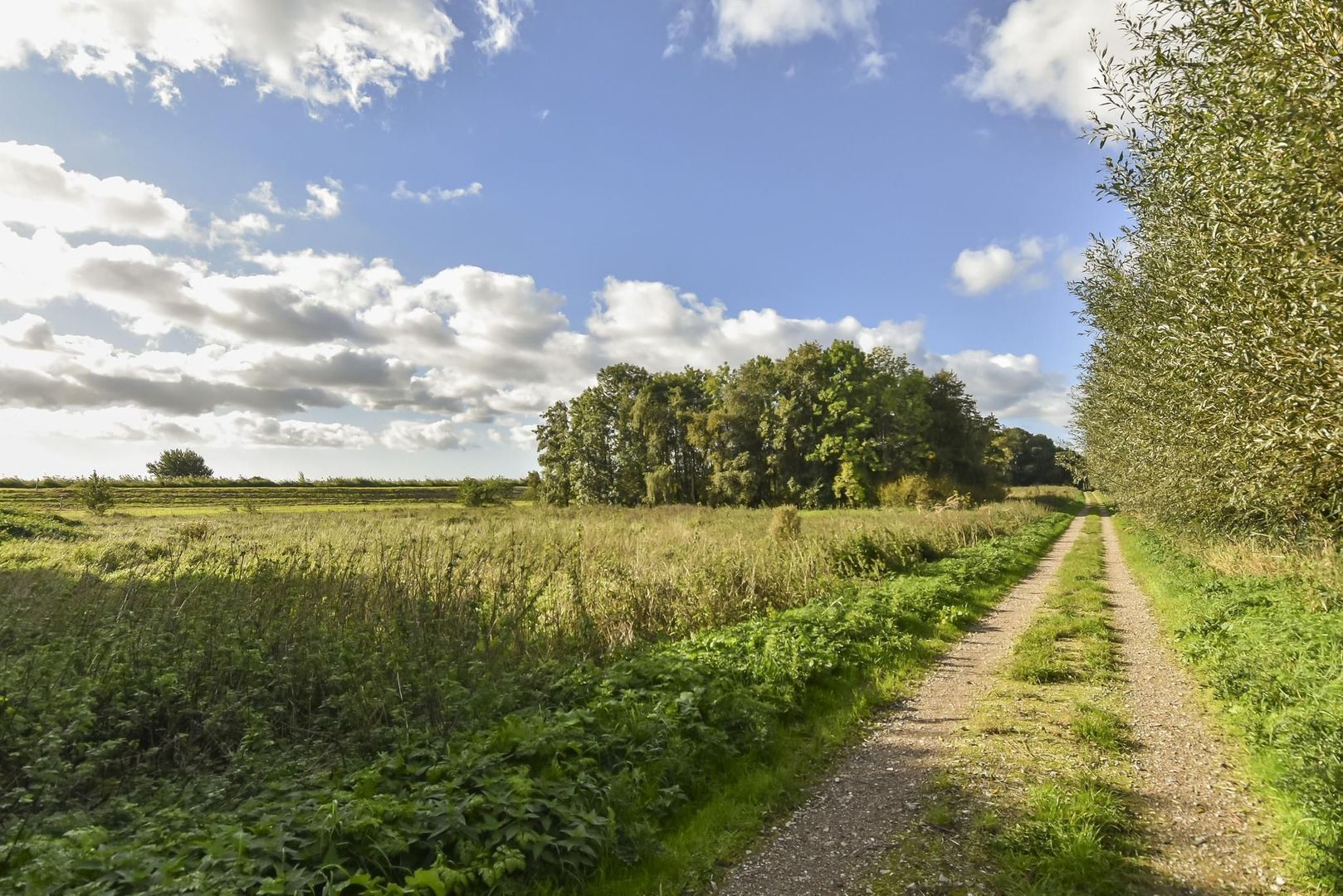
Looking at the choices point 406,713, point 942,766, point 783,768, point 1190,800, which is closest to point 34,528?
point 406,713

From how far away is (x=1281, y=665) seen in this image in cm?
850

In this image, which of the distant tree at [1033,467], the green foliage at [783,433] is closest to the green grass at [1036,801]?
the green foliage at [783,433]

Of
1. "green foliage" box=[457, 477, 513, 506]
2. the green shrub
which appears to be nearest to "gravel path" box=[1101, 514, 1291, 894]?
the green shrub

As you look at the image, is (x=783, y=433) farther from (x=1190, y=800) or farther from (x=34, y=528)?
(x=1190, y=800)

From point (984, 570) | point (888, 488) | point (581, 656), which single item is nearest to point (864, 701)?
point (581, 656)

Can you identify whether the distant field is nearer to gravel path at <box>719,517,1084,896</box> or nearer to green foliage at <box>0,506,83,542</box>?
green foliage at <box>0,506,83,542</box>

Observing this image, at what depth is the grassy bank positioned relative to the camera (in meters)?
5.32

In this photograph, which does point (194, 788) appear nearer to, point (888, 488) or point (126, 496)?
point (888, 488)

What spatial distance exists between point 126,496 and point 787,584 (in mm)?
84444

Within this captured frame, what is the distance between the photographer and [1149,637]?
471 inches

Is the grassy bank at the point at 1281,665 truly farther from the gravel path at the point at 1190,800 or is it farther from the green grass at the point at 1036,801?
the green grass at the point at 1036,801

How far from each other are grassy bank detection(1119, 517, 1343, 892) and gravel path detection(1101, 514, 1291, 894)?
0.25m

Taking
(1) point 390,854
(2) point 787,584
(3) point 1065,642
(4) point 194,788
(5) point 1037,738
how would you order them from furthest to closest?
(2) point 787,584 < (3) point 1065,642 < (5) point 1037,738 < (4) point 194,788 < (1) point 390,854

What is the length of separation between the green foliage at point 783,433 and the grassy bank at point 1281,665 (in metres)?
37.6
